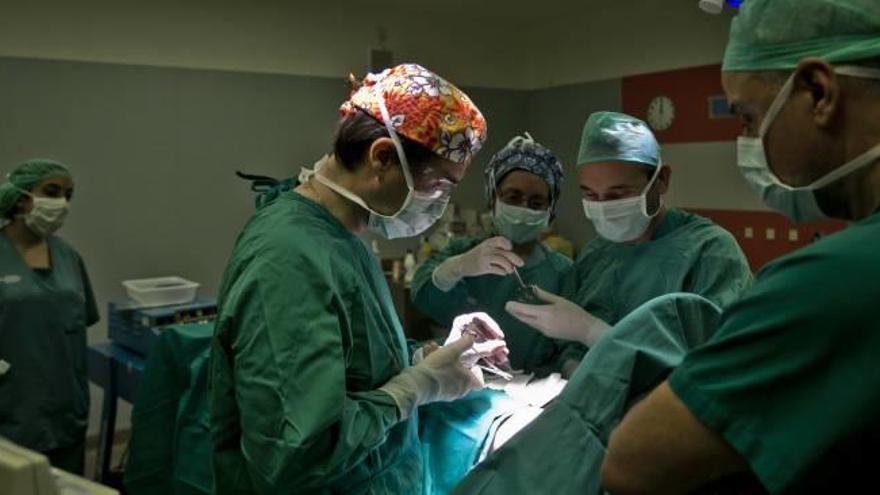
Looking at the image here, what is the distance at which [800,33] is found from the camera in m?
0.75

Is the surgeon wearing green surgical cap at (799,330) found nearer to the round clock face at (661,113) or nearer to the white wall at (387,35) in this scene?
the white wall at (387,35)

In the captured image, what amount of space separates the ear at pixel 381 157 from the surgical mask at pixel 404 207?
0.01 metres

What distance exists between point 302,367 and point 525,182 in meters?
1.16

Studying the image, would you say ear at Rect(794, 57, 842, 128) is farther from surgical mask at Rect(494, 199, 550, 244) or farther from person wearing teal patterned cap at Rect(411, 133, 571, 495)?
surgical mask at Rect(494, 199, 550, 244)

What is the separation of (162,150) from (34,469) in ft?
9.95

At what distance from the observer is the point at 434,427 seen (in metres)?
1.41

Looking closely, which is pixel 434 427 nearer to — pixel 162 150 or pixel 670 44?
pixel 162 150

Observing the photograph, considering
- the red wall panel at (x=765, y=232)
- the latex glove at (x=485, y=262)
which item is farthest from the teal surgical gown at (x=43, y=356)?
the red wall panel at (x=765, y=232)

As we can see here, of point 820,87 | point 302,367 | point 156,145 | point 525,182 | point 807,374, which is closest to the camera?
point 807,374

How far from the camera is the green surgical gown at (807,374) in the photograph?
1.85ft

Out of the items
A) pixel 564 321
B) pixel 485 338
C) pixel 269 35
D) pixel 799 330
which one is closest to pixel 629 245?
pixel 564 321

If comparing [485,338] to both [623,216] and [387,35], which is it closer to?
[623,216]

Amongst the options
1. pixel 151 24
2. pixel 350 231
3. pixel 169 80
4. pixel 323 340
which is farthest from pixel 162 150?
pixel 323 340

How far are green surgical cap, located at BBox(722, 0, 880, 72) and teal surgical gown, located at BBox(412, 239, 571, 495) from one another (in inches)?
32.1
